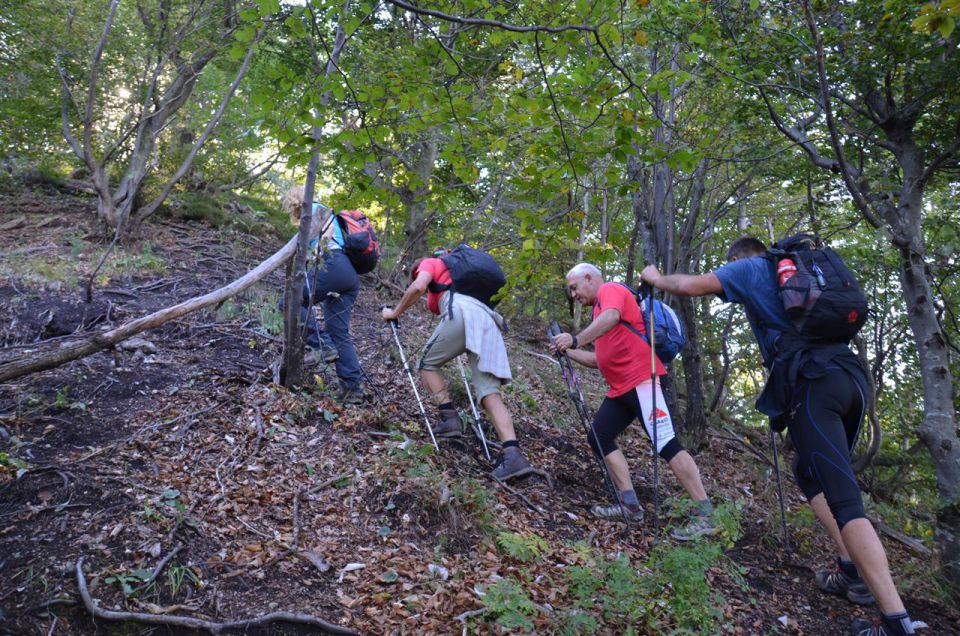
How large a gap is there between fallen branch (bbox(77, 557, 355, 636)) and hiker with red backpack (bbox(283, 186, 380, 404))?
286 cm

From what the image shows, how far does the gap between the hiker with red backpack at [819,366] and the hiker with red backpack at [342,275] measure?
310cm

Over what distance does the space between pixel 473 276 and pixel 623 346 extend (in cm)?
144

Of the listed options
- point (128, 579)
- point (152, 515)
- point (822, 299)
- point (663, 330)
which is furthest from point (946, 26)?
point (152, 515)

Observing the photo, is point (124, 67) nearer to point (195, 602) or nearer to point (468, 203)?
point (468, 203)

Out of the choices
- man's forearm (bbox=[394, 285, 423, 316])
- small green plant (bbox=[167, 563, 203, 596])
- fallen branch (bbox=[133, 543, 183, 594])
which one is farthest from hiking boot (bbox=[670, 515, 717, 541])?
fallen branch (bbox=[133, 543, 183, 594])

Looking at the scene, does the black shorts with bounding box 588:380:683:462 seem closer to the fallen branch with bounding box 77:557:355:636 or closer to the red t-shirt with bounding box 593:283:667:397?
the red t-shirt with bounding box 593:283:667:397

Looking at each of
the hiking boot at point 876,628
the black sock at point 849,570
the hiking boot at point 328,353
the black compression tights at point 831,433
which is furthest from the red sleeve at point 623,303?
the hiking boot at point 328,353

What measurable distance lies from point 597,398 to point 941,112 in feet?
19.3

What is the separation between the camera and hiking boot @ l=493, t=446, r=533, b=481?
206 inches

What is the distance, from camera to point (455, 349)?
5547mm

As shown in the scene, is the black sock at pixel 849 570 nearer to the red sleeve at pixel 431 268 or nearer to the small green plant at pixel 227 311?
the red sleeve at pixel 431 268

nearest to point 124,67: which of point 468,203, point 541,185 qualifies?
point 468,203

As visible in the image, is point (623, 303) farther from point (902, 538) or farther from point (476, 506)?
point (902, 538)

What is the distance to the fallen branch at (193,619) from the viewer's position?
3.01 meters
